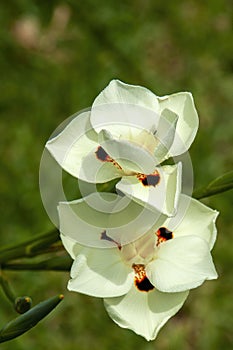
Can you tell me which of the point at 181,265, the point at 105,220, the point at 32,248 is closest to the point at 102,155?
the point at 105,220

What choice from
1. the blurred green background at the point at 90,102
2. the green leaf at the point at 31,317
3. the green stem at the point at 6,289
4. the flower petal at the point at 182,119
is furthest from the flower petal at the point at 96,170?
the blurred green background at the point at 90,102

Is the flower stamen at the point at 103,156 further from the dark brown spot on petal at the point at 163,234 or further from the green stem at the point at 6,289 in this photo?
the green stem at the point at 6,289

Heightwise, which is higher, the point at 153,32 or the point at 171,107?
the point at 171,107

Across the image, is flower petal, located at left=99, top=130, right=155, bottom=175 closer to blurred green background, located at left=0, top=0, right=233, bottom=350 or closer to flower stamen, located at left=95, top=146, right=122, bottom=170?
flower stamen, located at left=95, top=146, right=122, bottom=170

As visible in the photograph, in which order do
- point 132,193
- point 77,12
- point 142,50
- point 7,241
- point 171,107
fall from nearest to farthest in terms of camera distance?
1. point 132,193
2. point 171,107
3. point 7,241
4. point 77,12
5. point 142,50

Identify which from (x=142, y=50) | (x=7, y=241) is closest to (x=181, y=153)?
(x=7, y=241)

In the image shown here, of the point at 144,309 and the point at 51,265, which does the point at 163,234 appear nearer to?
the point at 144,309

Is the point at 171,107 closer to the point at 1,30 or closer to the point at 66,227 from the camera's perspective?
the point at 66,227
